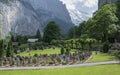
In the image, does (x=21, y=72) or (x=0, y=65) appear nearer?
(x=21, y=72)

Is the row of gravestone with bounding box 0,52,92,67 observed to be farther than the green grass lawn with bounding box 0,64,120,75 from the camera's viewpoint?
Yes

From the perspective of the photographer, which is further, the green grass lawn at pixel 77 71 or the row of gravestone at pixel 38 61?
the row of gravestone at pixel 38 61

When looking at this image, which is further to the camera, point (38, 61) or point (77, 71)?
point (38, 61)

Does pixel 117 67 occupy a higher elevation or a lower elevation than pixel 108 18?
lower

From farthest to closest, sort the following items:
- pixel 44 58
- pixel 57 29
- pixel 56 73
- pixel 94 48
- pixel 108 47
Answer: pixel 57 29 < pixel 94 48 < pixel 108 47 < pixel 44 58 < pixel 56 73

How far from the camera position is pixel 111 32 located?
8812cm

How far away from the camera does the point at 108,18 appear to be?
294 feet

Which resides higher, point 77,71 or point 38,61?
point 38,61

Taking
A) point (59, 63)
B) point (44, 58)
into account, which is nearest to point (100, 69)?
point (59, 63)

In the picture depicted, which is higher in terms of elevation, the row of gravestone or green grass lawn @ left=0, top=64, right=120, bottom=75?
the row of gravestone

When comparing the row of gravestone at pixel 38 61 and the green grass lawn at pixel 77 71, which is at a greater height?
the row of gravestone at pixel 38 61

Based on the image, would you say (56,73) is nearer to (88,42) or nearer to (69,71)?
(69,71)

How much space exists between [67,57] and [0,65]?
1124 centimetres

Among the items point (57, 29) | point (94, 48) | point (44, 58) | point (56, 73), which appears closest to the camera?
point (56, 73)
